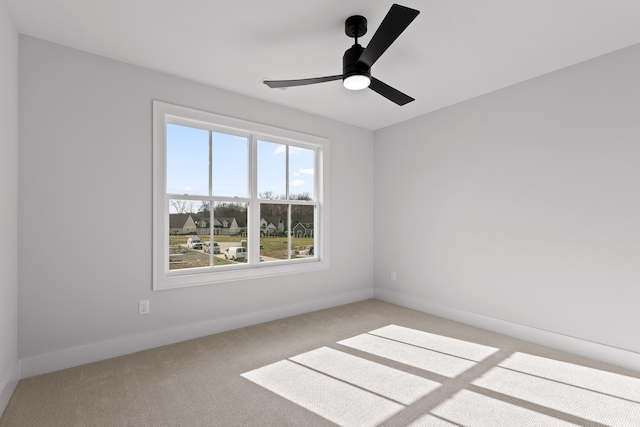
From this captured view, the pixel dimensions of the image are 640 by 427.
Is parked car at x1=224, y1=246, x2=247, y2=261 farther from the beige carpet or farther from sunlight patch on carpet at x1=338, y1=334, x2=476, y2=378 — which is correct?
sunlight patch on carpet at x1=338, y1=334, x2=476, y2=378

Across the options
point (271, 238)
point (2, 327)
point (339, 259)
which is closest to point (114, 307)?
point (2, 327)

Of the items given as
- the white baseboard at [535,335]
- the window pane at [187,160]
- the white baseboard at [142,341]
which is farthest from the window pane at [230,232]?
the white baseboard at [535,335]

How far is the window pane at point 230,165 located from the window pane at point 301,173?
2.17 ft

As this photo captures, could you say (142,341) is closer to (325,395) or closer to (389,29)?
(325,395)

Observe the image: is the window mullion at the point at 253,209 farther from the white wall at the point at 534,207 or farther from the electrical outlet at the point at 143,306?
the white wall at the point at 534,207

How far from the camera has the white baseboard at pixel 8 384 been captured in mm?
1994

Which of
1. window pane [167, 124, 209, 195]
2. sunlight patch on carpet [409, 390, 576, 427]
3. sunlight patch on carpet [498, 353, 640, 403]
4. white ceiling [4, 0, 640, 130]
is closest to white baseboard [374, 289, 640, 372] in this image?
sunlight patch on carpet [498, 353, 640, 403]

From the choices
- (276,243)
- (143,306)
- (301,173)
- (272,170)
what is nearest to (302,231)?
(276,243)

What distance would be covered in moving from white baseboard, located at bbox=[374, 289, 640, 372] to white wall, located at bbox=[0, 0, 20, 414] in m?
4.01

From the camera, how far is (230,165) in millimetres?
3598

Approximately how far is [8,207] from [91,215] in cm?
56

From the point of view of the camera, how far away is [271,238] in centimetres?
396

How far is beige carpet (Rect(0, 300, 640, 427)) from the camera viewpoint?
194 cm

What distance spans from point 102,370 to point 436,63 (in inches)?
151
